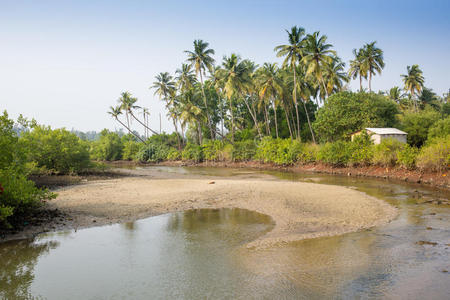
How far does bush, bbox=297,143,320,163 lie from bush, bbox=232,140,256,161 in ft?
31.2

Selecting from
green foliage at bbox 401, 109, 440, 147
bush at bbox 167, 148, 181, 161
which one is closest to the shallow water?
green foliage at bbox 401, 109, 440, 147

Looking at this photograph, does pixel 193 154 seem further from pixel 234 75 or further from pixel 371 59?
pixel 371 59

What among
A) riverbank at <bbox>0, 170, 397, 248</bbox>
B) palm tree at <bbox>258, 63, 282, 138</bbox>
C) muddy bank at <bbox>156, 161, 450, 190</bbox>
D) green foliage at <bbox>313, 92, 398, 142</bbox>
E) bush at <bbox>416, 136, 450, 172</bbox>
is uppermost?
palm tree at <bbox>258, 63, 282, 138</bbox>

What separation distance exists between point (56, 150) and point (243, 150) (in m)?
26.1

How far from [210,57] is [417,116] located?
29408 millimetres

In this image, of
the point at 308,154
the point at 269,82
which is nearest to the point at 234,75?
the point at 269,82

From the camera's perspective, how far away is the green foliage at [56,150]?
80.9ft

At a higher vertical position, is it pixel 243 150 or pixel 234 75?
pixel 234 75

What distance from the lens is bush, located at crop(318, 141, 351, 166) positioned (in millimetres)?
30953

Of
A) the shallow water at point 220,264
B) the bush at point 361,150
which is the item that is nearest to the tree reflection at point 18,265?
the shallow water at point 220,264

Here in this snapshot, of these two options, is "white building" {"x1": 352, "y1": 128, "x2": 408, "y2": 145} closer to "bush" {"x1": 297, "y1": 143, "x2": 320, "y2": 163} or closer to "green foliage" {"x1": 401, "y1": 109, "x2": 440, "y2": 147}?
"green foliage" {"x1": 401, "y1": 109, "x2": 440, "y2": 147}

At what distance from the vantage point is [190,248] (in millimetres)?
9086

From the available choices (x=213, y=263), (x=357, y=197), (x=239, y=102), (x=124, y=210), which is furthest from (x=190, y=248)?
(x=239, y=102)

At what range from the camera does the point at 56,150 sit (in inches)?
995
